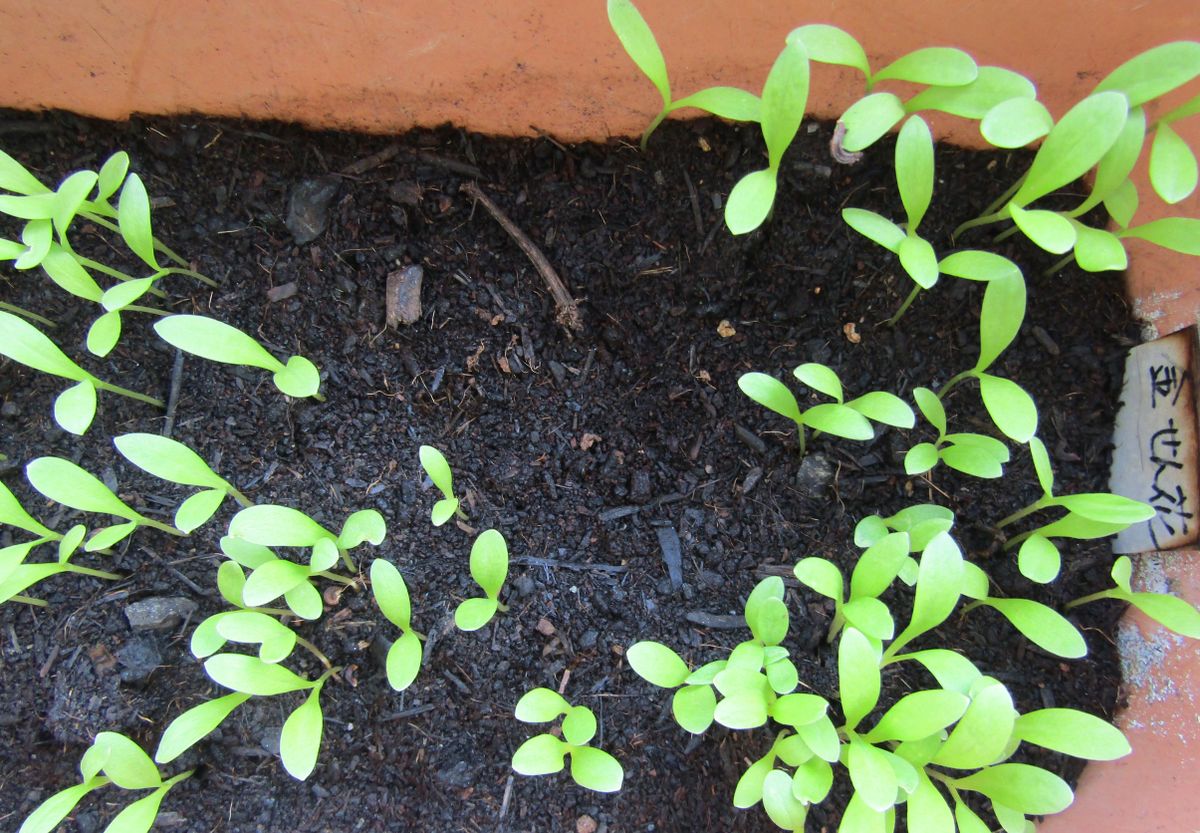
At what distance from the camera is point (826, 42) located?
768 mm

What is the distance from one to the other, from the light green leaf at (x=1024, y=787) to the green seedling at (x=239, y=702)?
2.18ft

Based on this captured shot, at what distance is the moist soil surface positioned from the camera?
91 centimetres

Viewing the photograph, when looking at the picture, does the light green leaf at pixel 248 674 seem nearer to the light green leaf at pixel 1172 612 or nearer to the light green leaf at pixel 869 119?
the light green leaf at pixel 869 119

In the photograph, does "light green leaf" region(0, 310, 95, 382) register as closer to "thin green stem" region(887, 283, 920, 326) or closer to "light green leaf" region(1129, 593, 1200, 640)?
"thin green stem" region(887, 283, 920, 326)

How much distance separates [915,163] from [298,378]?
70cm

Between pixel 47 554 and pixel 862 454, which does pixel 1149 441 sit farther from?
pixel 47 554

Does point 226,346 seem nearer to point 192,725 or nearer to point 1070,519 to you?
point 192,725

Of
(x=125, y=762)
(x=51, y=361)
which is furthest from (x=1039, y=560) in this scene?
(x=51, y=361)

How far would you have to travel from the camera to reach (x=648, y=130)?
926mm

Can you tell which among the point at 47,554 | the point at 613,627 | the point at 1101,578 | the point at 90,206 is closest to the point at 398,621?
the point at 613,627

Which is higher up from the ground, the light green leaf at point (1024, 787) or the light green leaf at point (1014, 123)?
the light green leaf at point (1014, 123)

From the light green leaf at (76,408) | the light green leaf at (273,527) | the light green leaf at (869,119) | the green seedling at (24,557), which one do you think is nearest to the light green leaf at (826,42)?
the light green leaf at (869,119)

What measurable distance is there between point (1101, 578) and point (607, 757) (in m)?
0.65

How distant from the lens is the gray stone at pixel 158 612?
89 centimetres
